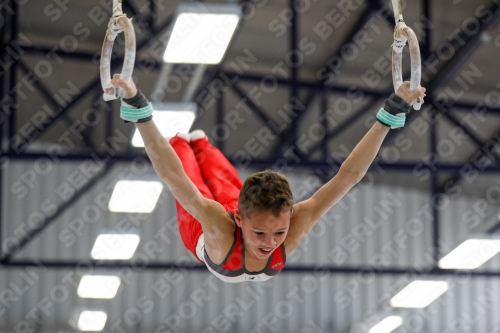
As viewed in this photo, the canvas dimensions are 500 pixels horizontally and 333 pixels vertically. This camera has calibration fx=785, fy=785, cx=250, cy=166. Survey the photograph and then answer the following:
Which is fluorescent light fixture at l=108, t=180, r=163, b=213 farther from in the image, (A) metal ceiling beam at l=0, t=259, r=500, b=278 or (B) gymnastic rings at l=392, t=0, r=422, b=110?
(B) gymnastic rings at l=392, t=0, r=422, b=110

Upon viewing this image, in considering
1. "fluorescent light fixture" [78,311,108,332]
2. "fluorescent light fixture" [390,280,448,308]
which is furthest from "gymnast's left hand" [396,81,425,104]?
"fluorescent light fixture" [78,311,108,332]

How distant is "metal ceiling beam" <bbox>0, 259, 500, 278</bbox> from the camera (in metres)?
9.64

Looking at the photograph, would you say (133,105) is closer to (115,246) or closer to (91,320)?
(115,246)

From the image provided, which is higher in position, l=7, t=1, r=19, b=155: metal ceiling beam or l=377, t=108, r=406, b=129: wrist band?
l=7, t=1, r=19, b=155: metal ceiling beam

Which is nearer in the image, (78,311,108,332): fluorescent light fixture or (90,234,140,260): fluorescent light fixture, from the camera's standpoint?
(90,234,140,260): fluorescent light fixture

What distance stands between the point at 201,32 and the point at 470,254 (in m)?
5.47

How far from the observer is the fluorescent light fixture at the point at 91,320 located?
422 inches

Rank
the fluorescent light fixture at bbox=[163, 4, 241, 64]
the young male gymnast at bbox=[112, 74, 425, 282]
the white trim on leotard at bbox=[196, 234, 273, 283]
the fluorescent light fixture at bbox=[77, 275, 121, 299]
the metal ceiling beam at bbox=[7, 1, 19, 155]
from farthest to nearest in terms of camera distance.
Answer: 1. the fluorescent light fixture at bbox=[77, 275, 121, 299]
2. the metal ceiling beam at bbox=[7, 1, 19, 155]
3. the fluorescent light fixture at bbox=[163, 4, 241, 64]
4. the white trim on leotard at bbox=[196, 234, 273, 283]
5. the young male gymnast at bbox=[112, 74, 425, 282]

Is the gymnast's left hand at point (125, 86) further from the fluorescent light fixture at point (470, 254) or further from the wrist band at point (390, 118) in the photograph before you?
the fluorescent light fixture at point (470, 254)

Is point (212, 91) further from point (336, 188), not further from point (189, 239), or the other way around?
point (336, 188)

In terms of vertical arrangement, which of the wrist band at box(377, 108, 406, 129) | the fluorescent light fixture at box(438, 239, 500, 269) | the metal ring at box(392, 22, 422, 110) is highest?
the fluorescent light fixture at box(438, 239, 500, 269)

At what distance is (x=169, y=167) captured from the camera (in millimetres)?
3480

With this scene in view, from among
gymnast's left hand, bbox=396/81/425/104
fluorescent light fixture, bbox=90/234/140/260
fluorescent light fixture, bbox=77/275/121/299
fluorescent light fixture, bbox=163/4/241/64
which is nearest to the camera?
gymnast's left hand, bbox=396/81/425/104

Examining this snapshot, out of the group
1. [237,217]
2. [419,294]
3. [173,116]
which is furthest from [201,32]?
[419,294]
